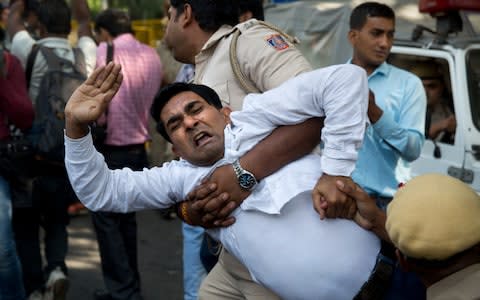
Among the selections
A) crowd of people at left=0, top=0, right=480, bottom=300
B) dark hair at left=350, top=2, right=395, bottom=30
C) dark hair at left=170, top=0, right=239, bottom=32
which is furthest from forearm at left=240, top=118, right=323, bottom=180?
dark hair at left=350, top=2, right=395, bottom=30

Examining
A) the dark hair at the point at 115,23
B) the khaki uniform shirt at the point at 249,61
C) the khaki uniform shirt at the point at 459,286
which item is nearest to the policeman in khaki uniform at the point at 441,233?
the khaki uniform shirt at the point at 459,286

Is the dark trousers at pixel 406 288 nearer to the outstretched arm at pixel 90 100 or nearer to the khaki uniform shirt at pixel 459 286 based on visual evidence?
the khaki uniform shirt at pixel 459 286

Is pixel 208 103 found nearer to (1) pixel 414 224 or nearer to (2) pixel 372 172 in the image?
(1) pixel 414 224

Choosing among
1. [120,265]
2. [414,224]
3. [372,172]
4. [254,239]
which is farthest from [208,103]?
[120,265]

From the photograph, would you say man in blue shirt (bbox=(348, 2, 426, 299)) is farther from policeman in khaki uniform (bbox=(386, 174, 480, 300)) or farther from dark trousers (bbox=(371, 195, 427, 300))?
policeman in khaki uniform (bbox=(386, 174, 480, 300))

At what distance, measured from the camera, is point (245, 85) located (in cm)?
322

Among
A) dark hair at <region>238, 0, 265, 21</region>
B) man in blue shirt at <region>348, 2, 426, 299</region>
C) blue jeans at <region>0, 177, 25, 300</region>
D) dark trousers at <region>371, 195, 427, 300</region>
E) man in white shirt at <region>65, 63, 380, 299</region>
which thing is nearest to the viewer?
man in white shirt at <region>65, 63, 380, 299</region>

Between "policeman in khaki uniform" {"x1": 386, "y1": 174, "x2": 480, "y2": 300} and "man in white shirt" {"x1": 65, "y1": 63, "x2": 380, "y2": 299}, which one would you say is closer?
"policeman in khaki uniform" {"x1": 386, "y1": 174, "x2": 480, "y2": 300}

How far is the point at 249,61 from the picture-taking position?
318 cm

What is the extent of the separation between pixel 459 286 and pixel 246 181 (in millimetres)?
790

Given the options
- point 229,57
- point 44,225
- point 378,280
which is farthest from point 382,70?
point 44,225

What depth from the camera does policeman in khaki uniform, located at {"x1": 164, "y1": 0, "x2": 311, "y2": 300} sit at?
3117 mm

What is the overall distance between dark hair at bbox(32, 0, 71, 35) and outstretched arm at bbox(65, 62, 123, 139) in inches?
122

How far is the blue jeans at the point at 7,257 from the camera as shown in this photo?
4887mm
